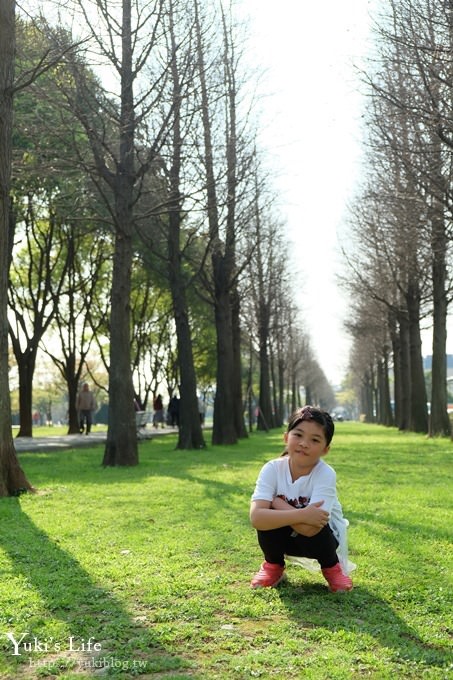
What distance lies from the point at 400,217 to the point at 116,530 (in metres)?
14.7

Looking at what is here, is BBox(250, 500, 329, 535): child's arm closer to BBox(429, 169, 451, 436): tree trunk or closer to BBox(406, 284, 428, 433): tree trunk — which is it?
BBox(429, 169, 451, 436): tree trunk

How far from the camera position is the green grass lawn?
3.29 meters

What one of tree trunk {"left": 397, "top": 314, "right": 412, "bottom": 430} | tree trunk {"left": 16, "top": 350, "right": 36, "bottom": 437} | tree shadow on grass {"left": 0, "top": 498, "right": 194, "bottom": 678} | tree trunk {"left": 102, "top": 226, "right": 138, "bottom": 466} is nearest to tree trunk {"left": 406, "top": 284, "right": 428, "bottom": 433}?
tree trunk {"left": 397, "top": 314, "right": 412, "bottom": 430}

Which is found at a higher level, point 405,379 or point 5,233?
point 5,233

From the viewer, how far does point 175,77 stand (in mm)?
14852

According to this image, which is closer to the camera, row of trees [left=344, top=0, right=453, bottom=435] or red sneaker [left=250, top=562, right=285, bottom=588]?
red sneaker [left=250, top=562, right=285, bottom=588]

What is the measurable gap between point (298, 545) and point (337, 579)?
0.30 m

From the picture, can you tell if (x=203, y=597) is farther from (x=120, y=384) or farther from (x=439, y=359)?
(x=439, y=359)

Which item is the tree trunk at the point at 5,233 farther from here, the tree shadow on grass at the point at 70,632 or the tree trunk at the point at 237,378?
the tree trunk at the point at 237,378

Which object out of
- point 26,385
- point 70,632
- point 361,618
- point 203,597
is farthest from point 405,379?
point 70,632

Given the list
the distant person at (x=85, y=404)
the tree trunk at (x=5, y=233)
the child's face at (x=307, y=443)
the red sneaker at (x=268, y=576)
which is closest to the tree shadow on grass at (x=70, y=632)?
the red sneaker at (x=268, y=576)

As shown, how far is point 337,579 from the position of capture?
14.9 ft

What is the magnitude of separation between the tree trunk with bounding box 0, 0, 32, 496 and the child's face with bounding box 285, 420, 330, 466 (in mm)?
5667

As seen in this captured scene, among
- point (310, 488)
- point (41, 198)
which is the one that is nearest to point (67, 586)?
point (310, 488)
